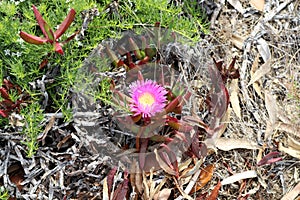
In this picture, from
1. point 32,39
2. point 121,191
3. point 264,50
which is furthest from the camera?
point 264,50

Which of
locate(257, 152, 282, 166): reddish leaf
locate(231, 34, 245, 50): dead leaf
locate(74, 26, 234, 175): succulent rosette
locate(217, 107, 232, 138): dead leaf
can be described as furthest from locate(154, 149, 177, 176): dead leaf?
locate(231, 34, 245, 50): dead leaf

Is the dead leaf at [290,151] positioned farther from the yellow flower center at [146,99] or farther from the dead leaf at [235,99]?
the yellow flower center at [146,99]

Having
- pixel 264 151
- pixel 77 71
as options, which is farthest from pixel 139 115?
pixel 264 151

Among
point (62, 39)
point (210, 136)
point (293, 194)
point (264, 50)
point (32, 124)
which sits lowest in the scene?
point (293, 194)

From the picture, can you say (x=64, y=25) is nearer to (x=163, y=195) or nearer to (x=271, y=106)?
(x=163, y=195)

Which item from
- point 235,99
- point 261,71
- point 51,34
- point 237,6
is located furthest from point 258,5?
point 51,34

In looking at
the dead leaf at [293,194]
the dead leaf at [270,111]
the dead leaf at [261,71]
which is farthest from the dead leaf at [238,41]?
the dead leaf at [293,194]
